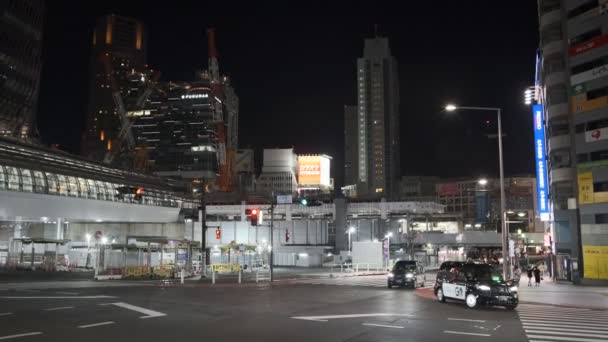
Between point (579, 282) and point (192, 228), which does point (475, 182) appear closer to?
point (192, 228)

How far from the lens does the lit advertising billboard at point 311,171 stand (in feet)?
465

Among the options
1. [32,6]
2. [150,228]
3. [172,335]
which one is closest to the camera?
Answer: [172,335]

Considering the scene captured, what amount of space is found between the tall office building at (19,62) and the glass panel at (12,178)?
4233 cm

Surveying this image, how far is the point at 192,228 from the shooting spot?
85.6m

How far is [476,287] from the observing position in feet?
71.9

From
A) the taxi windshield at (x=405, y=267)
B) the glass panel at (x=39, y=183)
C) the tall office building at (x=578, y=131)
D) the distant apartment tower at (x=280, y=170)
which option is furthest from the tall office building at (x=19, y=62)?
the tall office building at (x=578, y=131)

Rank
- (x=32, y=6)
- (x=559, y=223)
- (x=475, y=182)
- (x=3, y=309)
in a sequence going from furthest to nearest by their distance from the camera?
(x=475, y=182)
(x=32, y=6)
(x=559, y=223)
(x=3, y=309)

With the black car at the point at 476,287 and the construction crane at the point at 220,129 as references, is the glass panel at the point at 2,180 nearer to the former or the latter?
the black car at the point at 476,287

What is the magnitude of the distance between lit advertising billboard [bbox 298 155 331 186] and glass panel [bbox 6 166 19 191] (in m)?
86.8

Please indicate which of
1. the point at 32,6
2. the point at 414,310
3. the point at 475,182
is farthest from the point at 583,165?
the point at 475,182

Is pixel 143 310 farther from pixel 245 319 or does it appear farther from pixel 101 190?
pixel 101 190

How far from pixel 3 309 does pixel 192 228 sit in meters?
66.3

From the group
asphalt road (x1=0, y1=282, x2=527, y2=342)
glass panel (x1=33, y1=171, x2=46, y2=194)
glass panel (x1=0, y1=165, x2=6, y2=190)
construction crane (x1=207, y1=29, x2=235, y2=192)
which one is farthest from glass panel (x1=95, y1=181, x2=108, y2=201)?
construction crane (x1=207, y1=29, x2=235, y2=192)

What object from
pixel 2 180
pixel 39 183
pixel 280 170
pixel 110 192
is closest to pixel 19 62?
pixel 110 192
